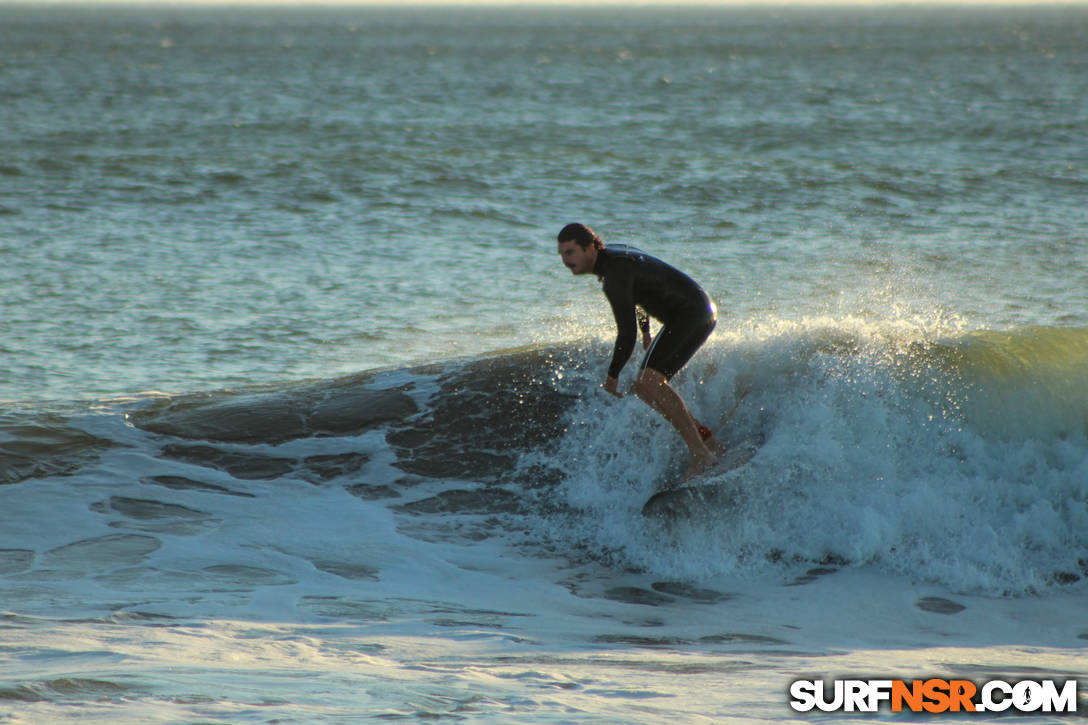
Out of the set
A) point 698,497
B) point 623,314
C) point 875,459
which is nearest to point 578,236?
point 623,314

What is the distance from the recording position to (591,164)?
28.2m

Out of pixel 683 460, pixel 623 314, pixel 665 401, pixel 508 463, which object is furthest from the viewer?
pixel 508 463

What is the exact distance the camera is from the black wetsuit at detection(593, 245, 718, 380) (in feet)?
23.9

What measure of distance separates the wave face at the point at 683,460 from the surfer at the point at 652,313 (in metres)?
0.68

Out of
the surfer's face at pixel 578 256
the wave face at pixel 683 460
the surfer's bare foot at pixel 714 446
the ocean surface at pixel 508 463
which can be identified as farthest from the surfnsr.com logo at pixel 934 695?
the surfer's face at pixel 578 256

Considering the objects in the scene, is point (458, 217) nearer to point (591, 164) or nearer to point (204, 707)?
point (591, 164)

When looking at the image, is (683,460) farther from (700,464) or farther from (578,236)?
(578,236)

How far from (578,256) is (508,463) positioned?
258cm

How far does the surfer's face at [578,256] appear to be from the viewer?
23.5 ft

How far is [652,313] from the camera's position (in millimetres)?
7680

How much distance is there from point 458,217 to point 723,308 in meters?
8.25

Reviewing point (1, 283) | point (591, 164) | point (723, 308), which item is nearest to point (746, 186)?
point (591, 164)

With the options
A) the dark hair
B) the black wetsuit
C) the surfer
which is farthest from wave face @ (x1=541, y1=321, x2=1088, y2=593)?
the dark hair

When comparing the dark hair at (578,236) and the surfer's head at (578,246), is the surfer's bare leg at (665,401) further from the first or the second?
the dark hair at (578,236)
